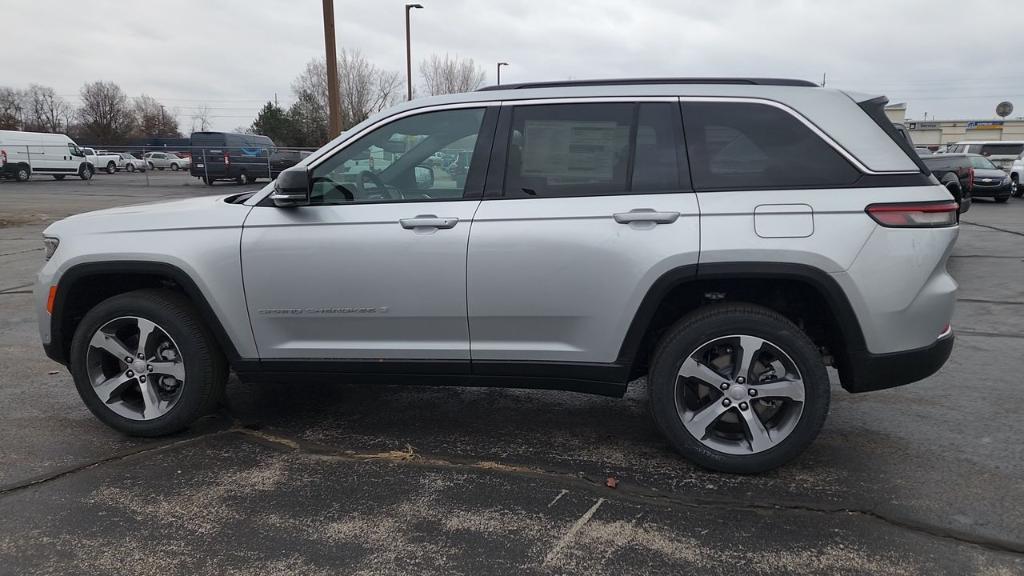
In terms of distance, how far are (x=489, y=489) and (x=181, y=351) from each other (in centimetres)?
179

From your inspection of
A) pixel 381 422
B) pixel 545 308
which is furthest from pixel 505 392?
pixel 545 308

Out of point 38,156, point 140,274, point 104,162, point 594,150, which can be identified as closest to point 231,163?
point 38,156

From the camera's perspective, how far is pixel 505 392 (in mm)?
4672

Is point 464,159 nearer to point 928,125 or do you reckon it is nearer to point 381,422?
point 381,422

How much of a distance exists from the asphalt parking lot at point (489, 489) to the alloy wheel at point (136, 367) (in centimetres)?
22

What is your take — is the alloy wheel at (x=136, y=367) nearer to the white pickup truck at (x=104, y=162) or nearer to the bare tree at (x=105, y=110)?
the white pickup truck at (x=104, y=162)

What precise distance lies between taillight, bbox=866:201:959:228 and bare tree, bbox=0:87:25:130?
90.1 m

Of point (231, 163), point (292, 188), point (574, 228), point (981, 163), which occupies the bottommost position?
point (574, 228)

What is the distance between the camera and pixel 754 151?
3295 millimetres

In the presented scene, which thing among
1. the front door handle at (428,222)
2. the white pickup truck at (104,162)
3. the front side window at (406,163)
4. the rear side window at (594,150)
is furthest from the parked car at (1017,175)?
the white pickup truck at (104,162)

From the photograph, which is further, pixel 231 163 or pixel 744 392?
pixel 231 163

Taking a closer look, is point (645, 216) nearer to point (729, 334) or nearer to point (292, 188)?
point (729, 334)

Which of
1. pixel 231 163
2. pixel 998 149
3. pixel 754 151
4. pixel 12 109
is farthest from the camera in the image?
pixel 12 109

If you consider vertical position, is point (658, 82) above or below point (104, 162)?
below
